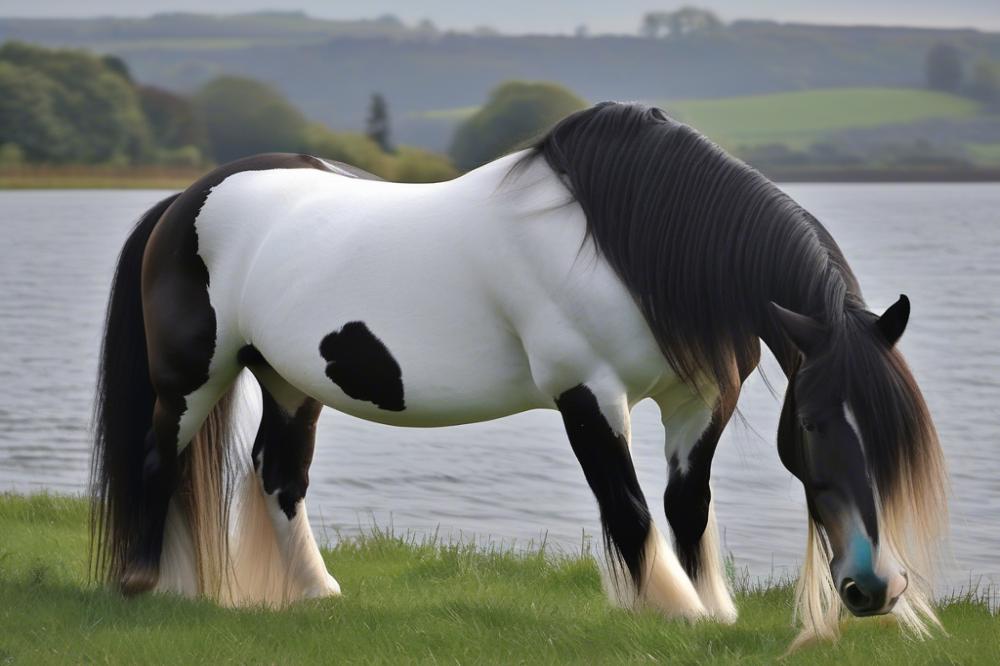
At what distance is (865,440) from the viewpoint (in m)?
3.43

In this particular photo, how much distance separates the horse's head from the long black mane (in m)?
0.15

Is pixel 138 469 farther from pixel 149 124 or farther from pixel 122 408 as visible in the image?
pixel 149 124

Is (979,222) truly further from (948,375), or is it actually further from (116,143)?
(948,375)

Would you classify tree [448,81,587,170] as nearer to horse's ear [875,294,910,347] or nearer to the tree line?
the tree line

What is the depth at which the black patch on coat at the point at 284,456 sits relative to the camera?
5180 mm

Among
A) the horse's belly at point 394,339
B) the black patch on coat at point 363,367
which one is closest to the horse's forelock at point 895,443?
the horse's belly at point 394,339

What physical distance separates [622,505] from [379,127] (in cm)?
4596

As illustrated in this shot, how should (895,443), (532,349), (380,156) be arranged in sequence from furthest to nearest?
(380,156) < (532,349) < (895,443)

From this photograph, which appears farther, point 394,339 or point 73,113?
point 73,113

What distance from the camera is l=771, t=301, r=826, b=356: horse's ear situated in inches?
138

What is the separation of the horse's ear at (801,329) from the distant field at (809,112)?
5546cm

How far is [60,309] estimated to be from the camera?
66.2 feet

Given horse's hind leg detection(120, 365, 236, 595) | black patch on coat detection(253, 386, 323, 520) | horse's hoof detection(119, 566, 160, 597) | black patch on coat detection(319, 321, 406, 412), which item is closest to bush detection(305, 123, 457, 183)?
black patch on coat detection(253, 386, 323, 520)

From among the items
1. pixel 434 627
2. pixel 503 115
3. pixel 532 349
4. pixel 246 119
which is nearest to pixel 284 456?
pixel 434 627
